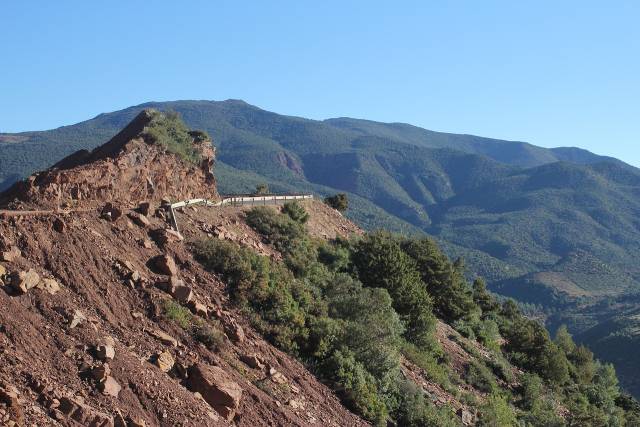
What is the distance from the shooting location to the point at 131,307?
1784 centimetres

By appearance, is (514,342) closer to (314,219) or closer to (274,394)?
(314,219)

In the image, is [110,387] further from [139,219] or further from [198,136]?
[198,136]

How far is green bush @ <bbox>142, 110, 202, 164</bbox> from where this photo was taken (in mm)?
27719

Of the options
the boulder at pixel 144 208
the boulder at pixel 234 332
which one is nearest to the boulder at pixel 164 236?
the boulder at pixel 144 208

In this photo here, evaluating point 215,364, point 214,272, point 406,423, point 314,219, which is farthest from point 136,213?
point 314,219

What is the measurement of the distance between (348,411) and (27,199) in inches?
407

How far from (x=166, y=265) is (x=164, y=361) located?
186 inches

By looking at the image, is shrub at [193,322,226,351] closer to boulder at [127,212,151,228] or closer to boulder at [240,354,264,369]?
boulder at [240,354,264,369]

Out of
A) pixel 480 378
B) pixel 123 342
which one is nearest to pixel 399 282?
pixel 480 378

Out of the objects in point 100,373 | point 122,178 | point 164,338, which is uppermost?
point 122,178

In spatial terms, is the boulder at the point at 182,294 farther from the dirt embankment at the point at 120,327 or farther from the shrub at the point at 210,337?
the shrub at the point at 210,337

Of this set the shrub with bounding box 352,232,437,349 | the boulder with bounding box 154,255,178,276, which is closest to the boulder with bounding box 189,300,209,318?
the boulder with bounding box 154,255,178,276

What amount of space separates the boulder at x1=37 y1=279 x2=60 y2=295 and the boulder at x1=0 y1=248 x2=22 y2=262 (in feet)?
2.79

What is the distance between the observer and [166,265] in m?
20.5
